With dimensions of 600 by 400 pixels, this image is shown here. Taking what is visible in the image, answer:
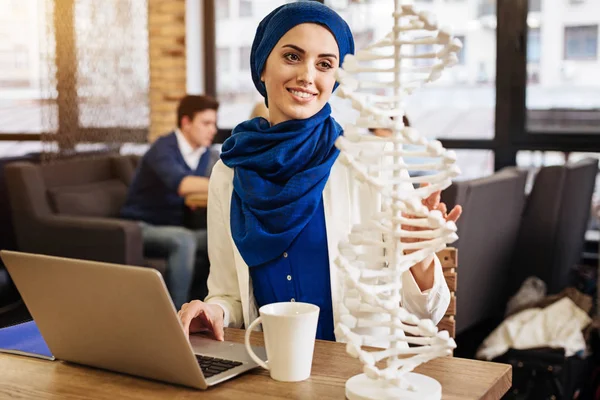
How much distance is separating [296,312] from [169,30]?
17.0 ft

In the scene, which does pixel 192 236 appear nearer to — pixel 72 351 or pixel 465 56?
pixel 465 56

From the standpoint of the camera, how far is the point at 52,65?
500cm

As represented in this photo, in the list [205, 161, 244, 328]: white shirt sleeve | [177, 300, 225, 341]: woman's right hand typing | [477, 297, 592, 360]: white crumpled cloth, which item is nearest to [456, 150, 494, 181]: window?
[477, 297, 592, 360]: white crumpled cloth

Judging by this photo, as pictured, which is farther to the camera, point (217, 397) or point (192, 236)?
point (192, 236)

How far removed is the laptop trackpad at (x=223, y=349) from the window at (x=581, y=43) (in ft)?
13.6

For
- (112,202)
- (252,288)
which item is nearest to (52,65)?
(112,202)

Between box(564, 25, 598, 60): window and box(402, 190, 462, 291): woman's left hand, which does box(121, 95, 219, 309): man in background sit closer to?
box(564, 25, 598, 60): window

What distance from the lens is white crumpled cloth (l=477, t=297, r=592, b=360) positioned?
11.3 ft

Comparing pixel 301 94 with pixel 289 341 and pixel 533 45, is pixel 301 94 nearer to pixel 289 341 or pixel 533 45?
pixel 289 341

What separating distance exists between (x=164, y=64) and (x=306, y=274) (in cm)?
471

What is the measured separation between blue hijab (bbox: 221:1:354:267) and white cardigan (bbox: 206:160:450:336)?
0.03m

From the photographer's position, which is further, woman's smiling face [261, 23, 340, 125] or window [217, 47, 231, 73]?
window [217, 47, 231, 73]

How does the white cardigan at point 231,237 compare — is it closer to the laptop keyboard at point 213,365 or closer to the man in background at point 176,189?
the laptop keyboard at point 213,365

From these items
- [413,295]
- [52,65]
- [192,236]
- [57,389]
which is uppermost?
[52,65]
